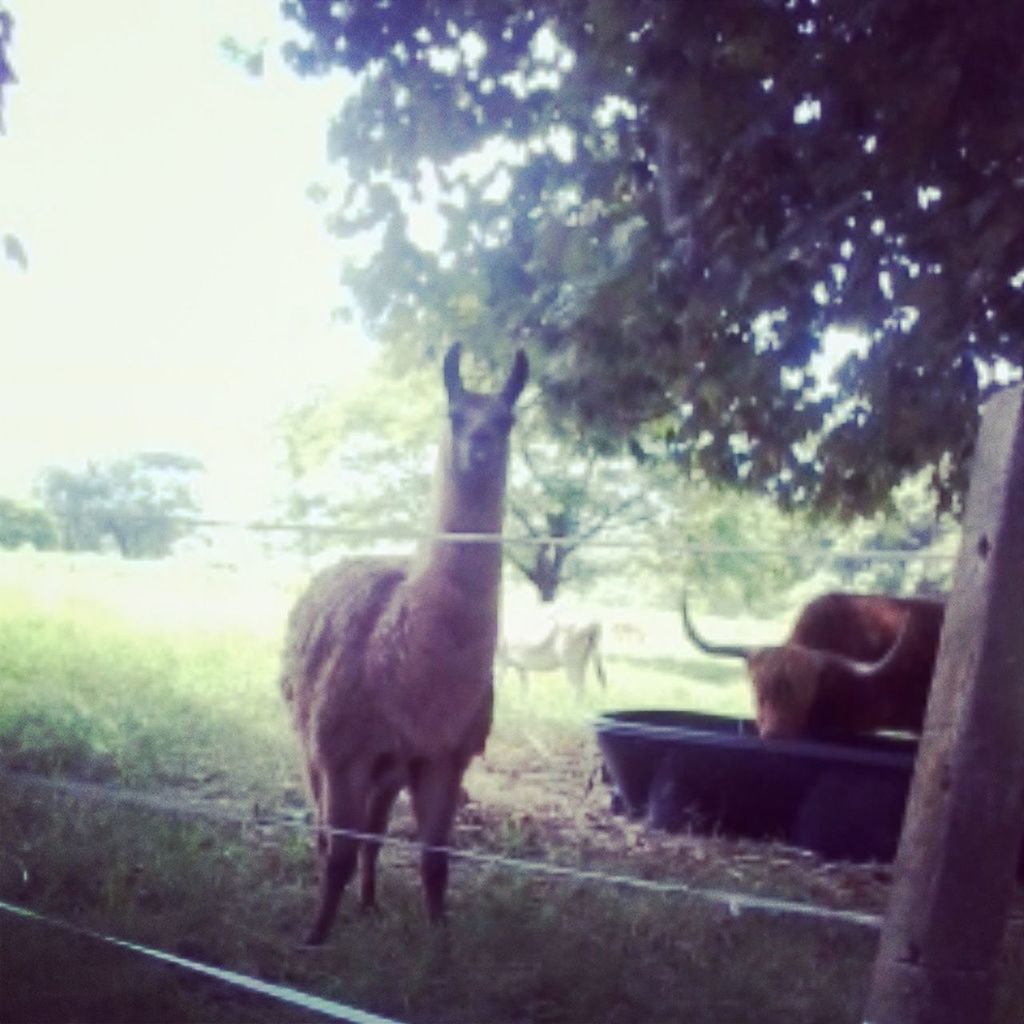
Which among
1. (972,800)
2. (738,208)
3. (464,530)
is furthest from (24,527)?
(972,800)

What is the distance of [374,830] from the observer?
113 inches

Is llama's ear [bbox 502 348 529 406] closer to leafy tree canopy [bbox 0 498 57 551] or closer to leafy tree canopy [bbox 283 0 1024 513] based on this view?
leafy tree canopy [bbox 283 0 1024 513]

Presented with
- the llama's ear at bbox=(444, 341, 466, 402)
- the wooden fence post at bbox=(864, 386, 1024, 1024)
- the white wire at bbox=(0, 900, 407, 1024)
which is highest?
the llama's ear at bbox=(444, 341, 466, 402)

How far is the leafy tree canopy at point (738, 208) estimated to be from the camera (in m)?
3.35

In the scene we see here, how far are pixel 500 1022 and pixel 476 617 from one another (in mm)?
821

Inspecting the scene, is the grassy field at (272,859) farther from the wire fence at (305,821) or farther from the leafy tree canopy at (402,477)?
the leafy tree canopy at (402,477)

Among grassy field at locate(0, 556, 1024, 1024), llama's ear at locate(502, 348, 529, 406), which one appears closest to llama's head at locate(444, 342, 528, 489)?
llama's ear at locate(502, 348, 529, 406)

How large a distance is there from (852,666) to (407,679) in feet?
6.44

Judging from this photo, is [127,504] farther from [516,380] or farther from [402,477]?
[516,380]

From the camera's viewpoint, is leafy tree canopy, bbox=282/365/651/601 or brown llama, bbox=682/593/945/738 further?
brown llama, bbox=682/593/945/738

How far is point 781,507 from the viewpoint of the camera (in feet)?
11.4

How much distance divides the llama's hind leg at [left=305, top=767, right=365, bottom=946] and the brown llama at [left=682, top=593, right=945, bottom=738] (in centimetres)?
129

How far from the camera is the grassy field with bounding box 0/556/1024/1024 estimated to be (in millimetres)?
2453

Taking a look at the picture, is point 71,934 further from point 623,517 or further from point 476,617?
point 623,517
